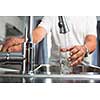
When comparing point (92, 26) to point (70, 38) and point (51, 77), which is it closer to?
point (70, 38)

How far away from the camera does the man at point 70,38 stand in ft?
5.70

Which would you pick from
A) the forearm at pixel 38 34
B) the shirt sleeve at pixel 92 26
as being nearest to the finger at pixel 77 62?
the shirt sleeve at pixel 92 26

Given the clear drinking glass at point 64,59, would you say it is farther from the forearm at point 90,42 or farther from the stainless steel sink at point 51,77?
the forearm at point 90,42

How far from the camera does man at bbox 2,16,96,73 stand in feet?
5.70

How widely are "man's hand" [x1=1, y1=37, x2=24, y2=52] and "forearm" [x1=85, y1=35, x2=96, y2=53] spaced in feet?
1.69

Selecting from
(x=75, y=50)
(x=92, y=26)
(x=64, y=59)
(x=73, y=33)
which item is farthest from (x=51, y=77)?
(x=92, y=26)

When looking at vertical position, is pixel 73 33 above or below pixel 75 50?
above

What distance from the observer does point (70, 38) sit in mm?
1747

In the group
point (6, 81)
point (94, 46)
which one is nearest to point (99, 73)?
point (94, 46)

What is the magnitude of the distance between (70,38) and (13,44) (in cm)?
46
